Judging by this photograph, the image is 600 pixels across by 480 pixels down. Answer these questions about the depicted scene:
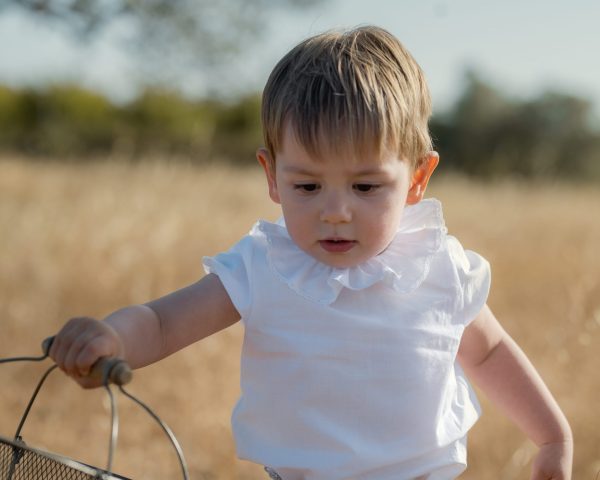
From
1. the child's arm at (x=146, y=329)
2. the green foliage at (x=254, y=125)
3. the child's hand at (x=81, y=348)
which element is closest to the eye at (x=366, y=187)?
the child's arm at (x=146, y=329)

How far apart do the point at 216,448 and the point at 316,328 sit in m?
2.15

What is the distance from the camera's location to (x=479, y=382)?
1.88m

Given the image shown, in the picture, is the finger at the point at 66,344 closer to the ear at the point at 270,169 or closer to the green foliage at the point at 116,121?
the ear at the point at 270,169

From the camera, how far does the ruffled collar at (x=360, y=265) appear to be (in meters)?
1.62

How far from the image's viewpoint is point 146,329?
151cm

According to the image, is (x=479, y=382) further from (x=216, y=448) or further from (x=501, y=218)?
(x=501, y=218)

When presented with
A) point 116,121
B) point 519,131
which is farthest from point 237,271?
point 519,131

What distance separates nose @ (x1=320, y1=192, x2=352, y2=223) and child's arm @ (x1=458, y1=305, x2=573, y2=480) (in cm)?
42

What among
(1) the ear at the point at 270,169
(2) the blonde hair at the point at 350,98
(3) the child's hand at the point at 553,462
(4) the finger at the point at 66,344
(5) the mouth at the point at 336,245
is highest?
(2) the blonde hair at the point at 350,98

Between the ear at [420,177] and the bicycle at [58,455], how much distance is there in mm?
665

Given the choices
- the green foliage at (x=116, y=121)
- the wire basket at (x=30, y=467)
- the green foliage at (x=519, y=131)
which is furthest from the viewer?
the green foliage at (x=519, y=131)

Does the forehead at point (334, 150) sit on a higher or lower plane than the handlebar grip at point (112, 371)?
higher

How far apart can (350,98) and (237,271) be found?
372mm

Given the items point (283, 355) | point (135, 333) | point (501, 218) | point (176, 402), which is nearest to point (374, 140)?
point (283, 355)
